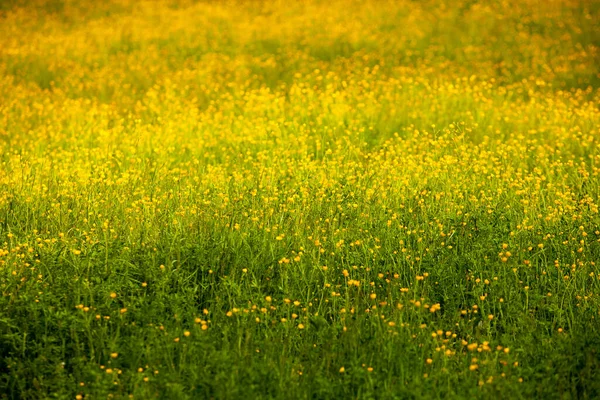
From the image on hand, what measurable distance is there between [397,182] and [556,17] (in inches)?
387

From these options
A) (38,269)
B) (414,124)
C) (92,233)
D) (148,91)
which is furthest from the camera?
(148,91)

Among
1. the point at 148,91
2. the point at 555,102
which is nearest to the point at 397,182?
the point at 555,102

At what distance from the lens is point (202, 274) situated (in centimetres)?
528

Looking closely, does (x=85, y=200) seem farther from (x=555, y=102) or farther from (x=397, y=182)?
(x=555, y=102)

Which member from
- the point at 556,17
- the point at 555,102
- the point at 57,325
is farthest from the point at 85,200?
the point at 556,17

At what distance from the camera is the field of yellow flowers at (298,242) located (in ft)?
14.1

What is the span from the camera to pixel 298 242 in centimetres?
564

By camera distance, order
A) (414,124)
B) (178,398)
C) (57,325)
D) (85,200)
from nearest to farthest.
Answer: (178,398)
(57,325)
(85,200)
(414,124)

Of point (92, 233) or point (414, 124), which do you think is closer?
point (92, 233)

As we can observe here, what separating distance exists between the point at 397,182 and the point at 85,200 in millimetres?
2920

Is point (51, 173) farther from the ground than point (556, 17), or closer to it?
closer to it

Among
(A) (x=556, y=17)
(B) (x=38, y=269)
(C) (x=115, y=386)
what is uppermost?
(A) (x=556, y=17)

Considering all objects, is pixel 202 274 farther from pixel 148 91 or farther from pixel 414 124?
pixel 148 91

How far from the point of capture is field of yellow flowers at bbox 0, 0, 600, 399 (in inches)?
170
